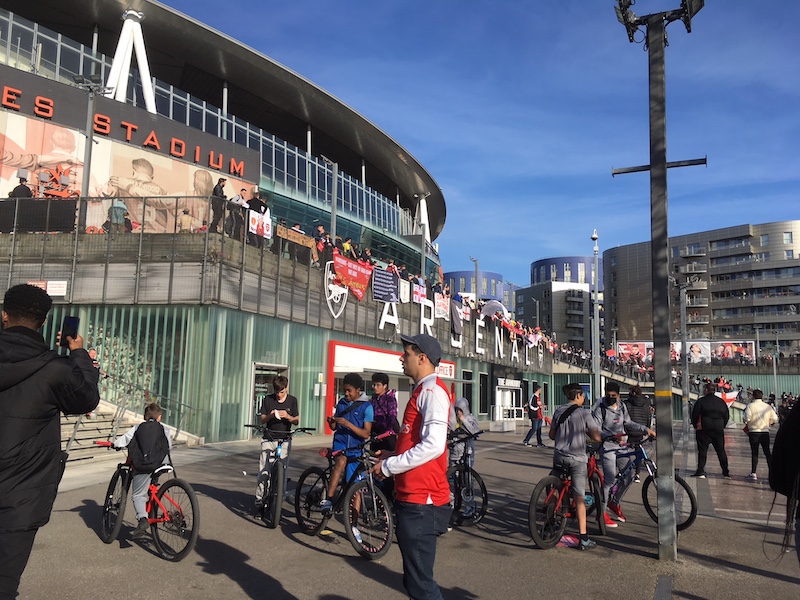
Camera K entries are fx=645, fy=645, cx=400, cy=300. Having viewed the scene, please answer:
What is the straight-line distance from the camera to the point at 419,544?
3504 millimetres

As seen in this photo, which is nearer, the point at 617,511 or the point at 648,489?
the point at 617,511

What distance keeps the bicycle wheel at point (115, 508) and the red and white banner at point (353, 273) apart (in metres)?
18.5

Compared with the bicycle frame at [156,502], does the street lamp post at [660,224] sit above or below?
above

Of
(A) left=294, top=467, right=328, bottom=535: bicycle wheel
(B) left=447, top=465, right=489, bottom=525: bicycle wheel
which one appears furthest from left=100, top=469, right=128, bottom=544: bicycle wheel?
(B) left=447, top=465, right=489, bottom=525: bicycle wheel

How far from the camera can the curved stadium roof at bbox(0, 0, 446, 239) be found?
1374 inches

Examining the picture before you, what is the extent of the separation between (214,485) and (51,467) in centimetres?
794

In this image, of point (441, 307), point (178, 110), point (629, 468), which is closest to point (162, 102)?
point (178, 110)

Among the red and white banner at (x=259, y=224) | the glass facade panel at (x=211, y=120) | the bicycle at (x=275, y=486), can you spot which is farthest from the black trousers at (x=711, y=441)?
the glass facade panel at (x=211, y=120)

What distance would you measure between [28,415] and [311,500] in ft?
15.2

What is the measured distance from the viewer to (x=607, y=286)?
120812mm

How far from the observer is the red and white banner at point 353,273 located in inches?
1002

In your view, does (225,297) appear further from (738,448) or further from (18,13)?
(18,13)

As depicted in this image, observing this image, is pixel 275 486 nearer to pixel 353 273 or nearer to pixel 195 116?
pixel 353 273

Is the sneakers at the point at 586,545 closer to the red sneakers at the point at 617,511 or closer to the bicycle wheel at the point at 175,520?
the red sneakers at the point at 617,511
